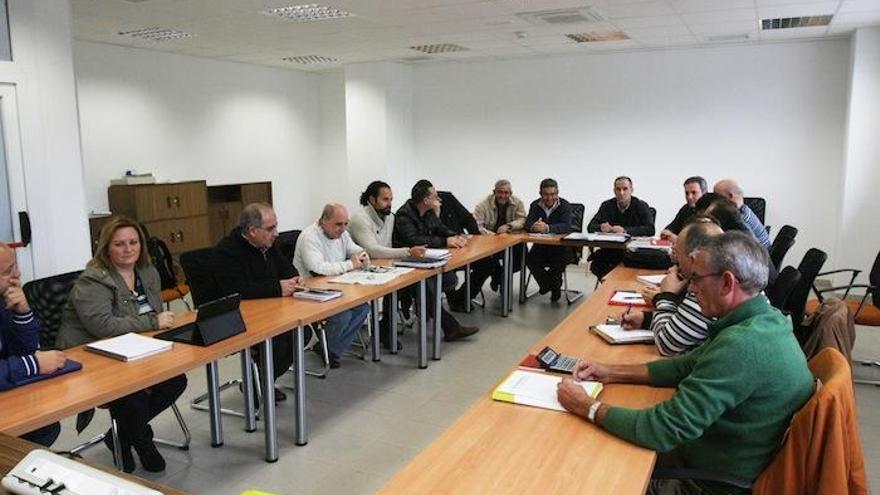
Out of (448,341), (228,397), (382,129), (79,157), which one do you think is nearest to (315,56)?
(382,129)

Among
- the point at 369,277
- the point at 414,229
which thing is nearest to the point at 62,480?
the point at 369,277

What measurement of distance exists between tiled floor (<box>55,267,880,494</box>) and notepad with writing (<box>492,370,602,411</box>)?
1.14 m

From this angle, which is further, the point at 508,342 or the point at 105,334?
the point at 508,342

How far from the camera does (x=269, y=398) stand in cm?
312

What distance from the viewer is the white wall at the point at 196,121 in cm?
744

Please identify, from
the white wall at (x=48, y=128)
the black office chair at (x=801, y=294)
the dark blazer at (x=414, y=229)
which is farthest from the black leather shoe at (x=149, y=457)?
the black office chair at (x=801, y=294)

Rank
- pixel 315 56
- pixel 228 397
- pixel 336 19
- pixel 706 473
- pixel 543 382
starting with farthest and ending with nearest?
pixel 315 56 < pixel 336 19 < pixel 228 397 < pixel 543 382 < pixel 706 473

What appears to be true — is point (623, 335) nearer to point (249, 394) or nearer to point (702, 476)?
point (702, 476)

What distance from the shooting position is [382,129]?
9.11 m

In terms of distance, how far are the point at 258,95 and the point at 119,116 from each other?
2.34 metres

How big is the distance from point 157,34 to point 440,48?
3.27m

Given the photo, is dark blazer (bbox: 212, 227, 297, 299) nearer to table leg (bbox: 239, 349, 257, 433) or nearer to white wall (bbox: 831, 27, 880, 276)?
table leg (bbox: 239, 349, 257, 433)

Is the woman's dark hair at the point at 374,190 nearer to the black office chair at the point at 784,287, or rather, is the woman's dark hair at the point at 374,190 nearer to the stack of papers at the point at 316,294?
the stack of papers at the point at 316,294

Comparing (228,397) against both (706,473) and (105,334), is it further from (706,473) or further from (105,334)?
(706,473)
